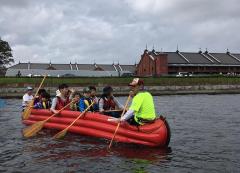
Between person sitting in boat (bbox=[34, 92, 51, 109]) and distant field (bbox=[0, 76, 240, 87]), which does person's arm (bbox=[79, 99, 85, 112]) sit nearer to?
person sitting in boat (bbox=[34, 92, 51, 109])

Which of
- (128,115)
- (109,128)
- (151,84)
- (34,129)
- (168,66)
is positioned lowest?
(34,129)

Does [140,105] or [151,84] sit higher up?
[151,84]

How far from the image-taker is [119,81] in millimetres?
60219

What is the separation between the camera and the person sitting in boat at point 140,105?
1260 cm

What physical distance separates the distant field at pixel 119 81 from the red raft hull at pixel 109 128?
39.3 metres

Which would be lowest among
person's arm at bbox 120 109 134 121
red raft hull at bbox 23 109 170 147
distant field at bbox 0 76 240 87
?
red raft hull at bbox 23 109 170 147

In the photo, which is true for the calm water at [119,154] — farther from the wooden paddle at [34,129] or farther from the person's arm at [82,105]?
the person's arm at [82,105]

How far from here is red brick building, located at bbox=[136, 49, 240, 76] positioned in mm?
82875

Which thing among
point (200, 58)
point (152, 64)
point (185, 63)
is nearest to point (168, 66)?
point (152, 64)

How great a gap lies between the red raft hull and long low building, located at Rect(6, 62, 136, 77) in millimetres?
65786

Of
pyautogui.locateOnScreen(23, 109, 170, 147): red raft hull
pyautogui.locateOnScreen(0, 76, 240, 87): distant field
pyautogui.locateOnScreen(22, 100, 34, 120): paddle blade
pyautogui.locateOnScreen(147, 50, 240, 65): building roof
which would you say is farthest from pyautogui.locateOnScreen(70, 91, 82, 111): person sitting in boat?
pyautogui.locateOnScreen(147, 50, 240, 65): building roof

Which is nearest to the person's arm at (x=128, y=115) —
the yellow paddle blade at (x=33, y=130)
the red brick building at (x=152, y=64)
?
the yellow paddle blade at (x=33, y=130)

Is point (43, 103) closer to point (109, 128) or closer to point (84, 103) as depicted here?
point (84, 103)

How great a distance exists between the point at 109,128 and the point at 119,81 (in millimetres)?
46429
